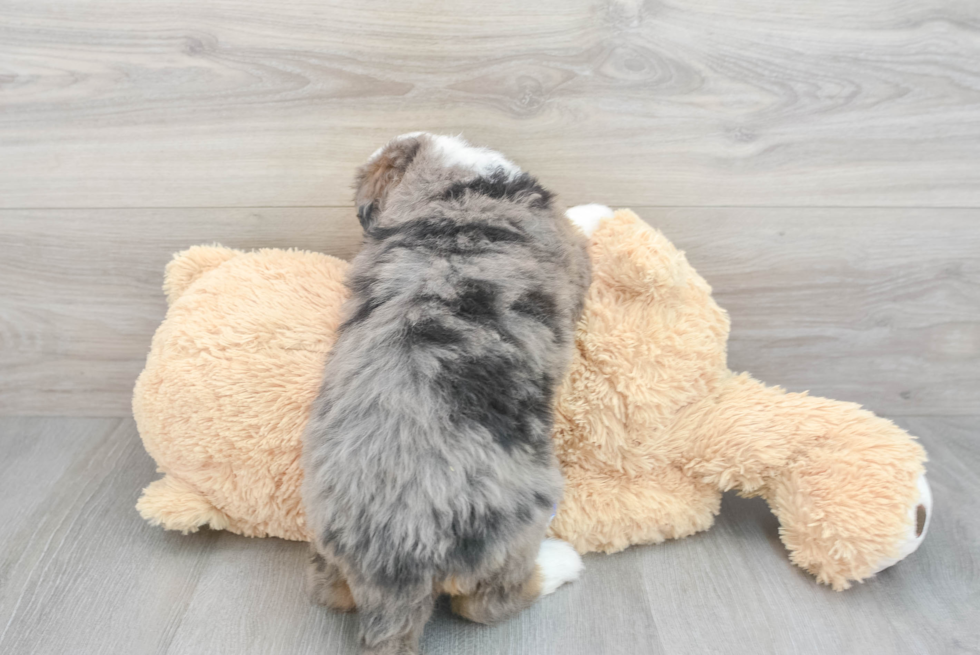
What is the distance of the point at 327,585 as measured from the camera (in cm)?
85

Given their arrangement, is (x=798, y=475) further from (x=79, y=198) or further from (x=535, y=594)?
(x=79, y=198)

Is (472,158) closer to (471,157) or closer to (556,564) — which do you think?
(471,157)

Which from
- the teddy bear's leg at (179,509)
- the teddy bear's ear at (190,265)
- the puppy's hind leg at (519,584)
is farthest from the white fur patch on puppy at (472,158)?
the teddy bear's leg at (179,509)

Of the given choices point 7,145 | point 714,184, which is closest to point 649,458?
point 714,184

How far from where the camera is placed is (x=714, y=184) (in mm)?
1133

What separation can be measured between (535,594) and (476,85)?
0.80 metres

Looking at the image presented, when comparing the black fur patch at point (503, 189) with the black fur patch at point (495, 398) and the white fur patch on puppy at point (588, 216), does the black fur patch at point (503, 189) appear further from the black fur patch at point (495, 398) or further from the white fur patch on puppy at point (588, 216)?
the black fur patch at point (495, 398)

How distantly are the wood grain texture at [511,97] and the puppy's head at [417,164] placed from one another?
16 cm

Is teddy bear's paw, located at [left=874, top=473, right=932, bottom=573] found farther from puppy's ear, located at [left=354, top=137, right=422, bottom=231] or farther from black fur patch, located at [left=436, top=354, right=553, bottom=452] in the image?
puppy's ear, located at [left=354, top=137, right=422, bottom=231]

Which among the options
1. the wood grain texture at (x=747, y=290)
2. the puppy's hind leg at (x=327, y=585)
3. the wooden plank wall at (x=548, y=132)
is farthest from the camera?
the wood grain texture at (x=747, y=290)

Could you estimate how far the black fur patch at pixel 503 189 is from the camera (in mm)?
883

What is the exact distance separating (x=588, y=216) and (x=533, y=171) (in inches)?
7.0

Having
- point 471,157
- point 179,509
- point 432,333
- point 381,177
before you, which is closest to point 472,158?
point 471,157

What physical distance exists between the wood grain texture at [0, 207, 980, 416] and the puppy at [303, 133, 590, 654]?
0.36 m
